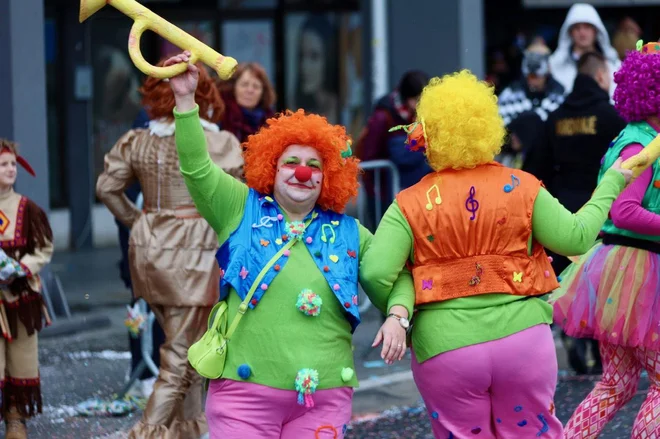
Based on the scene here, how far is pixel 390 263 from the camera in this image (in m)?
4.38

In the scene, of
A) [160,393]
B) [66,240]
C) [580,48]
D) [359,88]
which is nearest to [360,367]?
[160,393]

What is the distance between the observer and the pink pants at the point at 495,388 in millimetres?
4344

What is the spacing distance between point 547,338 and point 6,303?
112 inches

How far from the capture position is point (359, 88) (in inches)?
659

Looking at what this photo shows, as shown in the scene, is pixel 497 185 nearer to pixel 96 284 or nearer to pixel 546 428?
pixel 546 428

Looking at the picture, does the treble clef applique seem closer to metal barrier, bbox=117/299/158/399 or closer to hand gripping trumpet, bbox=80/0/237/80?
hand gripping trumpet, bbox=80/0/237/80

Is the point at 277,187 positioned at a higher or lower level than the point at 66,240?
higher

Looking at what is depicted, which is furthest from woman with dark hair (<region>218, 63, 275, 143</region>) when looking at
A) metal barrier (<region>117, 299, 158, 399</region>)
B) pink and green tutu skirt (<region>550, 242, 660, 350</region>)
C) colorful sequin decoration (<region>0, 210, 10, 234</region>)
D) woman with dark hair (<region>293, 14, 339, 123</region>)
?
woman with dark hair (<region>293, 14, 339, 123</region>)

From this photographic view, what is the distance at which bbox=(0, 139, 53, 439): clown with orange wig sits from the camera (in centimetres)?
607

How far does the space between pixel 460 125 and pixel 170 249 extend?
2071 mm

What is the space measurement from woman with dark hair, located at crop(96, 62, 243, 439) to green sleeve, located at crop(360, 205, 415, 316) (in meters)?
1.74

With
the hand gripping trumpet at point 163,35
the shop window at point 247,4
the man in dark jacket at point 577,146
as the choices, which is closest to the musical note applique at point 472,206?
the hand gripping trumpet at point 163,35

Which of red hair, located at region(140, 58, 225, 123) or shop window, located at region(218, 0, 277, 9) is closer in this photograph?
red hair, located at region(140, 58, 225, 123)

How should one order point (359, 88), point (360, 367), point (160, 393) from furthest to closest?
point (359, 88) → point (360, 367) → point (160, 393)
